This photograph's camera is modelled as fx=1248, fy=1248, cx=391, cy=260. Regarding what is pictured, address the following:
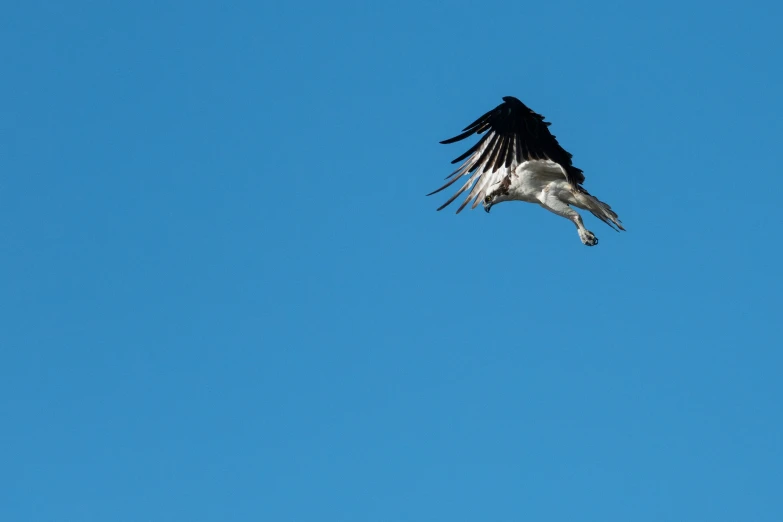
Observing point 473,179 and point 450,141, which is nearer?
point 450,141

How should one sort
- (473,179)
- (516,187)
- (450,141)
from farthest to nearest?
(473,179) < (516,187) < (450,141)

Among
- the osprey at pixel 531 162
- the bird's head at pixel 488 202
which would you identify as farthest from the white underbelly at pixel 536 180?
the bird's head at pixel 488 202

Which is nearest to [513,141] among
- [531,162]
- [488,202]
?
[531,162]

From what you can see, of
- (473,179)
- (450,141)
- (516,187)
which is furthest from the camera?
(473,179)

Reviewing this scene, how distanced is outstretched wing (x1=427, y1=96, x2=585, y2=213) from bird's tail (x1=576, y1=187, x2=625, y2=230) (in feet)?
1.10

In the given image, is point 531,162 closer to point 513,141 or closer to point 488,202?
point 513,141

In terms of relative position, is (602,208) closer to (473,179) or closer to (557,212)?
(557,212)

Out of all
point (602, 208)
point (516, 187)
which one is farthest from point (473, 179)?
point (602, 208)

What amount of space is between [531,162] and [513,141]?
0.67 metres

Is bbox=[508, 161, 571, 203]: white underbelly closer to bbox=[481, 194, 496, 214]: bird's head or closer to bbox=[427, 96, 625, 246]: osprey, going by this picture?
bbox=[427, 96, 625, 246]: osprey

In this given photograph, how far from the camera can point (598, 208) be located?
27594mm

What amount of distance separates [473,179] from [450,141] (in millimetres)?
3834

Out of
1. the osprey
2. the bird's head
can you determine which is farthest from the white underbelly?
the bird's head

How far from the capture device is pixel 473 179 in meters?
30.5
